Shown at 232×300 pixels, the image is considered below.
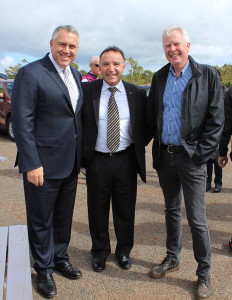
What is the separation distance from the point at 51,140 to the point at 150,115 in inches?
36.1

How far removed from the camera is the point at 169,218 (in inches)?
121

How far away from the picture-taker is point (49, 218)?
2879mm

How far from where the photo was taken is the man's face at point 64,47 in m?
2.66

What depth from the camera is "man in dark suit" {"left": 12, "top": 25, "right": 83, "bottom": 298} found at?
2576 millimetres

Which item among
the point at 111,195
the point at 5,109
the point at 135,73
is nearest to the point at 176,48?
the point at 111,195

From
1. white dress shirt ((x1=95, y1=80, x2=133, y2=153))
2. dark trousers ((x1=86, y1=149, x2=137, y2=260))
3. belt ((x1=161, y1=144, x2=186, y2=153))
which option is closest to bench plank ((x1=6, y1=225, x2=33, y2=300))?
dark trousers ((x1=86, y1=149, x2=137, y2=260))

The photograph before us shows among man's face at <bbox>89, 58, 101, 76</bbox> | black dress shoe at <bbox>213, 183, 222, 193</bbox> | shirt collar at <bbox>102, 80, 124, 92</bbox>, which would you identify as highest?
man's face at <bbox>89, 58, 101, 76</bbox>

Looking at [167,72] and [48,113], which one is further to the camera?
[167,72]

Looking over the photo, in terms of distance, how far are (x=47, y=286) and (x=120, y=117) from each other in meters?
1.56

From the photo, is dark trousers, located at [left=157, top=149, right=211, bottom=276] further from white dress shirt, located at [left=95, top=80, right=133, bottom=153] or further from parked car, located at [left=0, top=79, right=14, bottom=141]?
parked car, located at [left=0, top=79, right=14, bottom=141]

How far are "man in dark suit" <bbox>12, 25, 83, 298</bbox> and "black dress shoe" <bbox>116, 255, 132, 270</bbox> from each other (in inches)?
16.8

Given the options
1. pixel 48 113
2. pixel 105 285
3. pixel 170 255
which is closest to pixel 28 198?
pixel 48 113

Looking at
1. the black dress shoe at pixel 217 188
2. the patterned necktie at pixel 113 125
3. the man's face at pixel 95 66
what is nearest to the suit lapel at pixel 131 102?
the patterned necktie at pixel 113 125

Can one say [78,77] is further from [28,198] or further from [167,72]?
[28,198]
